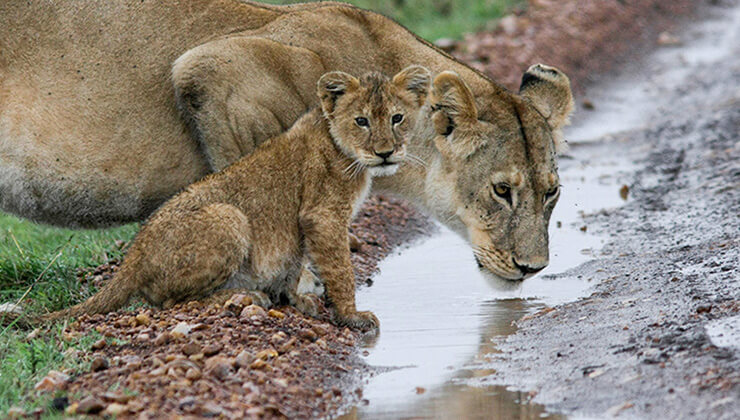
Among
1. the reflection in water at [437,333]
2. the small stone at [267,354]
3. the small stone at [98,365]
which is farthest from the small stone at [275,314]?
the small stone at [98,365]

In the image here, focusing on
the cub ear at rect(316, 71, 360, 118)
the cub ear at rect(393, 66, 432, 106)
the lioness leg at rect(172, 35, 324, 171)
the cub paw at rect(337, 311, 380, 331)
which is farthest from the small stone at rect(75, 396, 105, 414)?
the cub ear at rect(393, 66, 432, 106)

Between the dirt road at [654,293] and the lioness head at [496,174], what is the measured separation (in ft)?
1.57

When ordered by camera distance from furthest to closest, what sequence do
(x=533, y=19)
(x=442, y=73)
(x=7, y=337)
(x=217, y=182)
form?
(x=533, y=19) → (x=442, y=73) → (x=217, y=182) → (x=7, y=337)

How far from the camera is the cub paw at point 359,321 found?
20.1 feet

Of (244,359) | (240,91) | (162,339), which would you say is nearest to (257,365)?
(244,359)

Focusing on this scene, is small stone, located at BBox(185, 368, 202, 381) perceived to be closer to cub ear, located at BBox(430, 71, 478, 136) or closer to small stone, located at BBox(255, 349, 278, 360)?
small stone, located at BBox(255, 349, 278, 360)

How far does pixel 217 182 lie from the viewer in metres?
6.26

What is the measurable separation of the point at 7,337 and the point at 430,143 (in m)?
2.73

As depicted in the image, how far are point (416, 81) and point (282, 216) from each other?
1.13m

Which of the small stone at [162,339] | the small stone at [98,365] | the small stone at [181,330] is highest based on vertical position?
the small stone at [98,365]

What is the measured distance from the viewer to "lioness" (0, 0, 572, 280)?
6809mm

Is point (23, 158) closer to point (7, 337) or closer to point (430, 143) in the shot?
point (7, 337)

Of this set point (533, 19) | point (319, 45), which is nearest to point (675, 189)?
point (319, 45)

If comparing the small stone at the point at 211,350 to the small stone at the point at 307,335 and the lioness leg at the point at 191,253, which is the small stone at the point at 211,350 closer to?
the small stone at the point at 307,335
